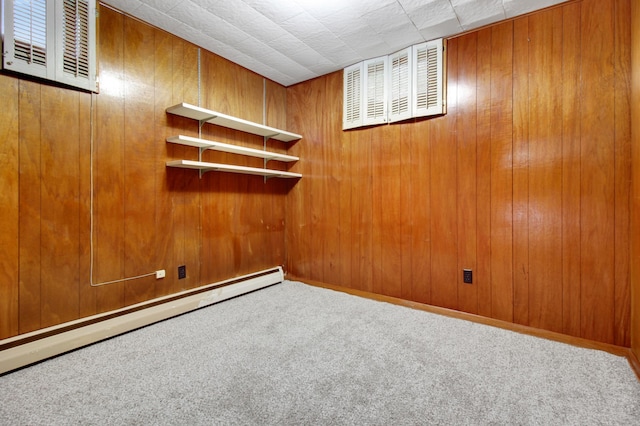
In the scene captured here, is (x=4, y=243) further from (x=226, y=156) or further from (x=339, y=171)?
(x=339, y=171)

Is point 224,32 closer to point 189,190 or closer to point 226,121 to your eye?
point 226,121

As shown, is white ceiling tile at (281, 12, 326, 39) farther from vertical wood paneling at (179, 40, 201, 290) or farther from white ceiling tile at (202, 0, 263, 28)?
vertical wood paneling at (179, 40, 201, 290)

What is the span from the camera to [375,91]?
2922 millimetres

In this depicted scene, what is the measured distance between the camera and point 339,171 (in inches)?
127

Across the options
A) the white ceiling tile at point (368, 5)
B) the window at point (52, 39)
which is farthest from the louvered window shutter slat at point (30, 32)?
the white ceiling tile at point (368, 5)

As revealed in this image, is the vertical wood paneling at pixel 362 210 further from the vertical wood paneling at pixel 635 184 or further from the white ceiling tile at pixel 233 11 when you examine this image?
the vertical wood paneling at pixel 635 184

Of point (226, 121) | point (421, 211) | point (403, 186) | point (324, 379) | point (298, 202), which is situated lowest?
point (324, 379)

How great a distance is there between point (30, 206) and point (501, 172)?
3.28m

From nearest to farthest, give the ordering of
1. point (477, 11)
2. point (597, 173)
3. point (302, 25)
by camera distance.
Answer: point (597, 173) → point (477, 11) → point (302, 25)

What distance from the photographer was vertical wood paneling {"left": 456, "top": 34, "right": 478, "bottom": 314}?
241 centimetres

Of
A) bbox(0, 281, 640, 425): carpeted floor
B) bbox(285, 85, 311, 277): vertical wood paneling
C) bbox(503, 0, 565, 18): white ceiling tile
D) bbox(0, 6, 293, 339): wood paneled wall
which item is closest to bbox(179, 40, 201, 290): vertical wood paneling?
bbox(0, 6, 293, 339): wood paneled wall

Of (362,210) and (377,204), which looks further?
(362,210)

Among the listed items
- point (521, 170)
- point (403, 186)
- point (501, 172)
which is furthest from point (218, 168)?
point (521, 170)

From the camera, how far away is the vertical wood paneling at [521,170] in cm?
219
